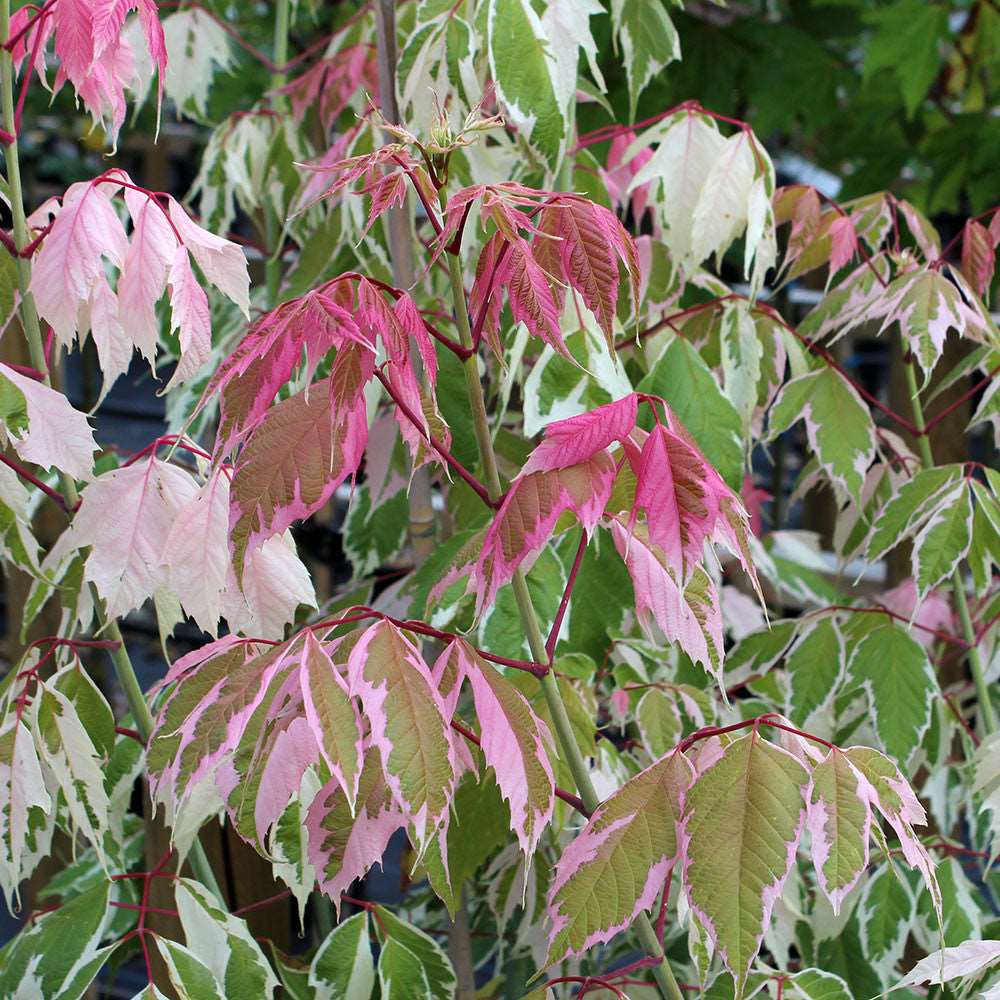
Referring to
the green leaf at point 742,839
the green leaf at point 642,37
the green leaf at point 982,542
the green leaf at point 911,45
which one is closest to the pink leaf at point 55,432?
the green leaf at point 742,839

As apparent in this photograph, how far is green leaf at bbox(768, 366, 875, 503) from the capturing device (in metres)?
1.12

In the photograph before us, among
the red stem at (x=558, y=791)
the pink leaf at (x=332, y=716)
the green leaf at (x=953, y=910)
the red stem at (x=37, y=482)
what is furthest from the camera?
the green leaf at (x=953, y=910)

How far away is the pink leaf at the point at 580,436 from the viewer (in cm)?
66

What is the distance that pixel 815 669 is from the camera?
1.16m

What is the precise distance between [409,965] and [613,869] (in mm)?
354

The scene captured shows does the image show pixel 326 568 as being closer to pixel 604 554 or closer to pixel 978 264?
pixel 604 554

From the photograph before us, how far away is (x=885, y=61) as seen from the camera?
6.30ft

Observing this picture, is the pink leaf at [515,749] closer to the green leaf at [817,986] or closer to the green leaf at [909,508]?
the green leaf at [817,986]

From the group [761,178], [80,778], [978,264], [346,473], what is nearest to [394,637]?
[346,473]

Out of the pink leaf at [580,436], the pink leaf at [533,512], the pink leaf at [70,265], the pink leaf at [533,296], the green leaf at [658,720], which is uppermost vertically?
the pink leaf at [533,296]

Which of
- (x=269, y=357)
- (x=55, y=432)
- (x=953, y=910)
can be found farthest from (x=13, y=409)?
(x=953, y=910)

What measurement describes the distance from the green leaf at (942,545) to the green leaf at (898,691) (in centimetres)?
13

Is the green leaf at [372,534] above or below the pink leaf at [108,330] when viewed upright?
below

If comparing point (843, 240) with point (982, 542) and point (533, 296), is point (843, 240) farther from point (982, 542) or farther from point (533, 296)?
point (533, 296)
